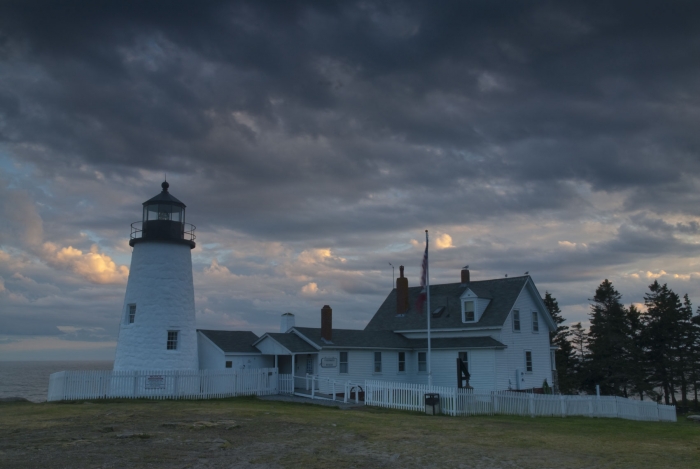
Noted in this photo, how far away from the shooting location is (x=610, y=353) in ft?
167

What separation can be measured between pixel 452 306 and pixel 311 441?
82.0ft

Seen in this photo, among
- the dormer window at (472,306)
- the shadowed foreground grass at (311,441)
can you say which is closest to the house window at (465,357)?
the dormer window at (472,306)

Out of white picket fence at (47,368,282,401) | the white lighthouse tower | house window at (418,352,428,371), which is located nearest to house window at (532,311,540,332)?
house window at (418,352,428,371)

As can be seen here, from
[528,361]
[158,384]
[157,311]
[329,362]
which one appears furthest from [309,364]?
[528,361]

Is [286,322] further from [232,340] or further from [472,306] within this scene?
[472,306]

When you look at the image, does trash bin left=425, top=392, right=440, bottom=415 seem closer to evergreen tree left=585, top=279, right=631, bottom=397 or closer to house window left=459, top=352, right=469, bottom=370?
house window left=459, top=352, right=469, bottom=370

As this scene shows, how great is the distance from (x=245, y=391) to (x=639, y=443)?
20.0 metres

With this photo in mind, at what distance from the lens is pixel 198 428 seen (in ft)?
54.9

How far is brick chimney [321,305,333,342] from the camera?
111ft

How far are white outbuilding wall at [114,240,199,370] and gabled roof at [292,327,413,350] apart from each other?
677 centimetres

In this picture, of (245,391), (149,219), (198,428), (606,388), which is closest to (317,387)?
(245,391)

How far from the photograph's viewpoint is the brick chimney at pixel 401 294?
41406 mm

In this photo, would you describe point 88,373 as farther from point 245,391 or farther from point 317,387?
point 317,387

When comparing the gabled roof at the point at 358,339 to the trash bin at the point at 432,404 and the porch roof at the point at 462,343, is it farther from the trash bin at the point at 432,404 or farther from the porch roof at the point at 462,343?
the trash bin at the point at 432,404
